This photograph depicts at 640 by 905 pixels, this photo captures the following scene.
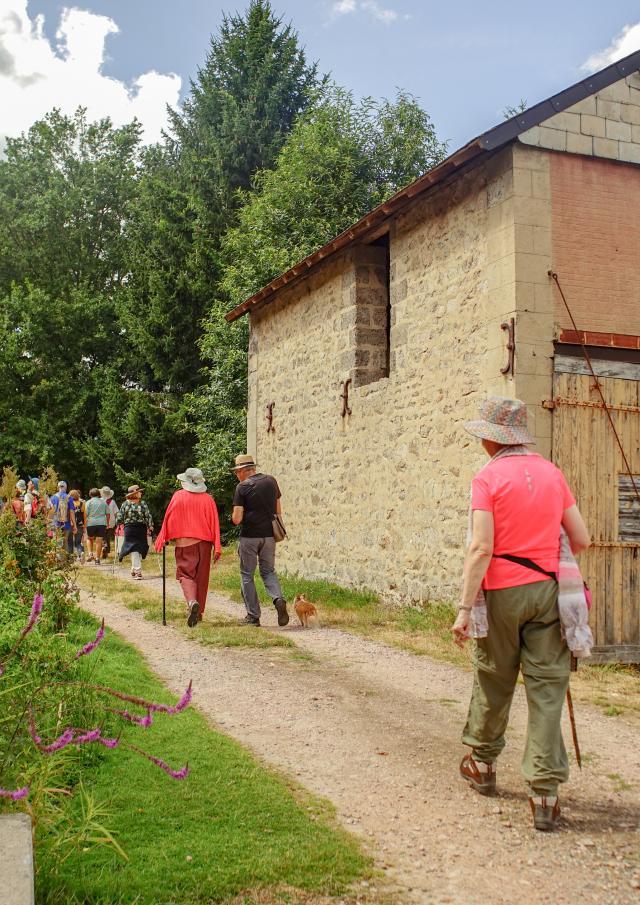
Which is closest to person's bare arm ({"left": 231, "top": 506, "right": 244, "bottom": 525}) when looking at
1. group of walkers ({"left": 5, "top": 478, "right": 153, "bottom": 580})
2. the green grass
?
group of walkers ({"left": 5, "top": 478, "right": 153, "bottom": 580})

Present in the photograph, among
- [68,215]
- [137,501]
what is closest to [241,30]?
[68,215]

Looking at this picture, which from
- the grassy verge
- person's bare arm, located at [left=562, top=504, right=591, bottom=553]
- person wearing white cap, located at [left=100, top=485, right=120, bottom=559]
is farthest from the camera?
person wearing white cap, located at [left=100, top=485, right=120, bottom=559]

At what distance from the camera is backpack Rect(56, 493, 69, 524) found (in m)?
15.9

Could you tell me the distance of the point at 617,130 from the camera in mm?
8516

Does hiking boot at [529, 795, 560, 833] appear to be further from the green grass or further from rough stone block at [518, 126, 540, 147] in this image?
rough stone block at [518, 126, 540, 147]

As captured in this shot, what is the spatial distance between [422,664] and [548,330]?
3.29 meters

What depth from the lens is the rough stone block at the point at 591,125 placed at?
8.41 meters

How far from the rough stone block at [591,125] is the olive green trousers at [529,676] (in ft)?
19.8

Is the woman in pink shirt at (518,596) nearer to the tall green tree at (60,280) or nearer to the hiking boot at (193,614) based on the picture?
the hiking boot at (193,614)

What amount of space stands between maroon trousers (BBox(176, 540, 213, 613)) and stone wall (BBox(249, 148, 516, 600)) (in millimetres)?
2350

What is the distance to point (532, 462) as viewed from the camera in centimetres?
410

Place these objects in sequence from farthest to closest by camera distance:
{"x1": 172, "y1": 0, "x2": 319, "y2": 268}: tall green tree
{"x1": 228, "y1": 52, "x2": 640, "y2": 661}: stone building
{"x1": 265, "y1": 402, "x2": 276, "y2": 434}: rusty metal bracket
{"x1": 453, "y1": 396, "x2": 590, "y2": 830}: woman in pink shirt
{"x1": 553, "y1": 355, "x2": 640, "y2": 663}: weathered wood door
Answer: {"x1": 172, "y1": 0, "x2": 319, "y2": 268}: tall green tree
{"x1": 265, "y1": 402, "x2": 276, "y2": 434}: rusty metal bracket
{"x1": 228, "y1": 52, "x2": 640, "y2": 661}: stone building
{"x1": 553, "y1": 355, "x2": 640, "y2": 663}: weathered wood door
{"x1": 453, "y1": 396, "x2": 590, "y2": 830}: woman in pink shirt

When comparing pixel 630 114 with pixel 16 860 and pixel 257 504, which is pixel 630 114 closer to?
pixel 257 504

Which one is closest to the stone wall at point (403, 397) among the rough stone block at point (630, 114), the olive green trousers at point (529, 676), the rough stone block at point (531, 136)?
the rough stone block at point (531, 136)
